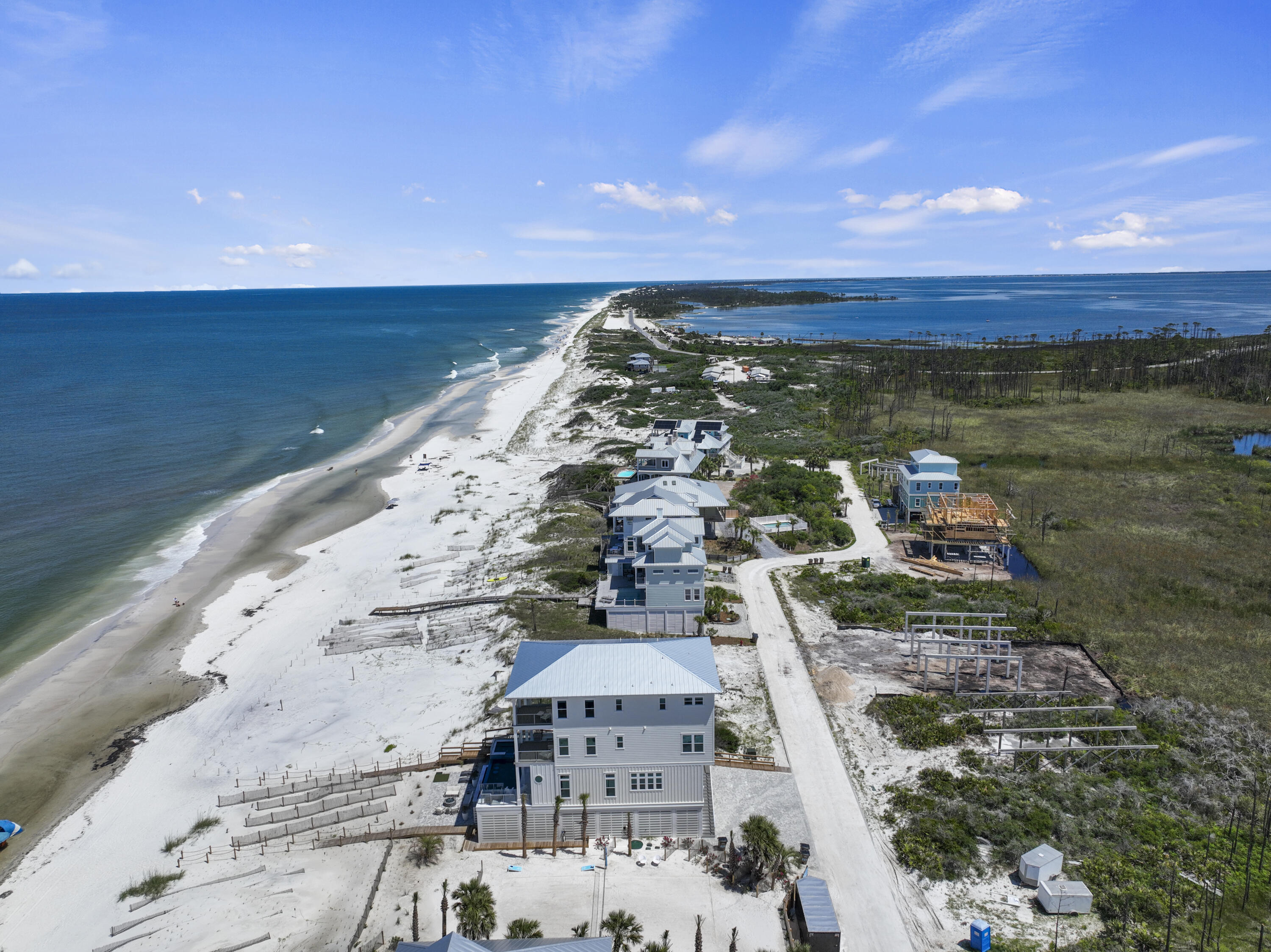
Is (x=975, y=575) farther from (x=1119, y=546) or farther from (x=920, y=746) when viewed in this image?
(x=920, y=746)

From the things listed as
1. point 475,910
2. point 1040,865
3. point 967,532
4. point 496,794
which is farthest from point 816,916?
point 967,532

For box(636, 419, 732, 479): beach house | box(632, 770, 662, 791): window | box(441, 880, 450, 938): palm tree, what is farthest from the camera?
box(636, 419, 732, 479): beach house

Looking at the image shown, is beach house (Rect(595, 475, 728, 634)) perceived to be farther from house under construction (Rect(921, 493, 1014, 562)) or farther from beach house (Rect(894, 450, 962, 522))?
beach house (Rect(894, 450, 962, 522))

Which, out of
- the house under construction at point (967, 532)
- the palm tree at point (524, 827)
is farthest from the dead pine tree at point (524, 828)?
the house under construction at point (967, 532)

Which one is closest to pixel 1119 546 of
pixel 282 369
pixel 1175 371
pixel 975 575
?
pixel 975 575

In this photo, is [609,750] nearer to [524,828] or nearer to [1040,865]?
[524,828]

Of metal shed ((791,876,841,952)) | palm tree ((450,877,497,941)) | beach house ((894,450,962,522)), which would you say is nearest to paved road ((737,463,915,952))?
metal shed ((791,876,841,952))
